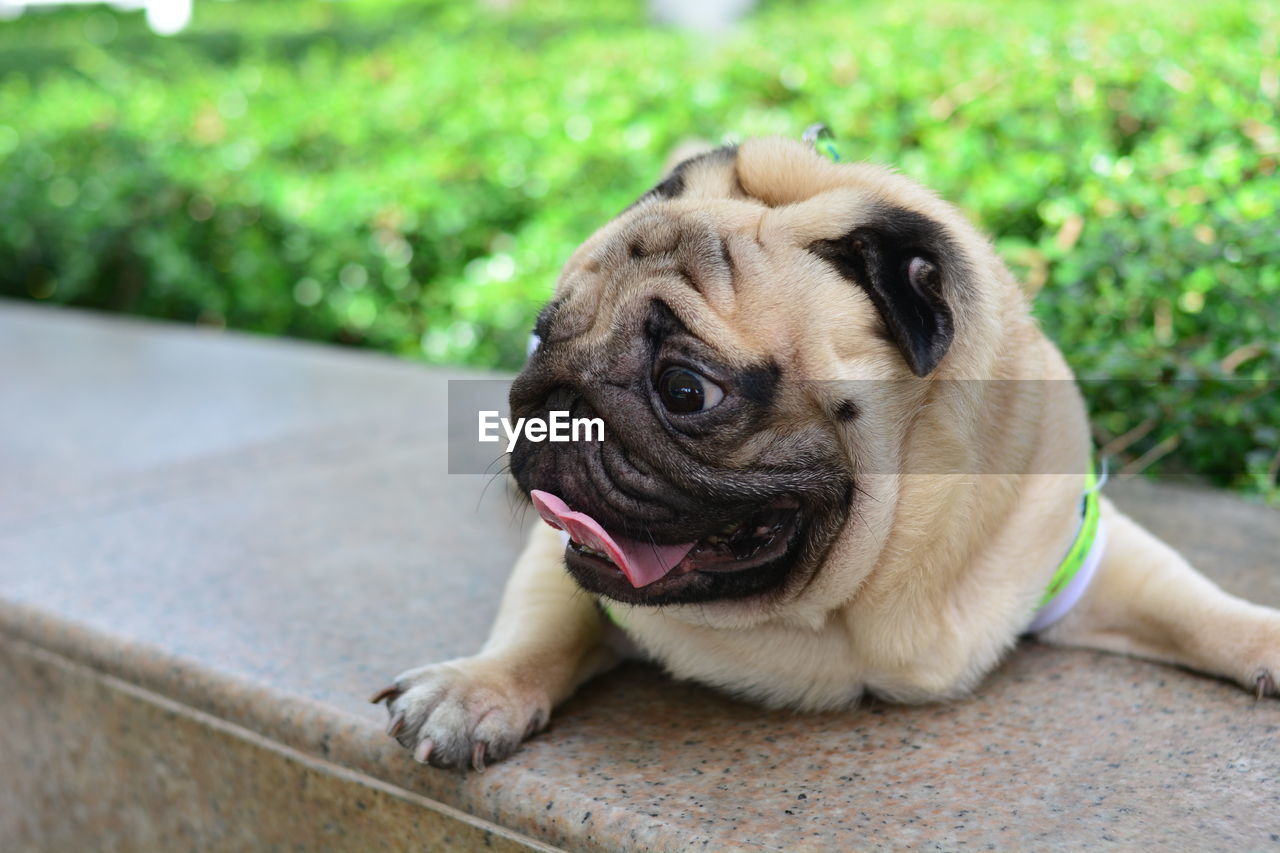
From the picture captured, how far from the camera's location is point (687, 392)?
6.06ft

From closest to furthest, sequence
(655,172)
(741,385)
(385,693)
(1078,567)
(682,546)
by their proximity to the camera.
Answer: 1. (741,385)
2. (682,546)
3. (385,693)
4. (1078,567)
5. (655,172)

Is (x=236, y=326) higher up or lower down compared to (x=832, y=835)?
lower down

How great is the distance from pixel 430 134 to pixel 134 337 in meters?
2.01

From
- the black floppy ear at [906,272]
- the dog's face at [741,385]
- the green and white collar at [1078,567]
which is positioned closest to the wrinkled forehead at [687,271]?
the dog's face at [741,385]

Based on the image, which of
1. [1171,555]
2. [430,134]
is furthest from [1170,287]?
[430,134]

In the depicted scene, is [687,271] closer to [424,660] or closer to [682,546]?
[682,546]

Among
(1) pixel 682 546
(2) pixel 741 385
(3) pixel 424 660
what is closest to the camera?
(2) pixel 741 385

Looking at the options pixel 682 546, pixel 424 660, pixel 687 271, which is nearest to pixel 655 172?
pixel 424 660

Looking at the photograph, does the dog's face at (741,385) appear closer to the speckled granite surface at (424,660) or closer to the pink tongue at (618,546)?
the pink tongue at (618,546)

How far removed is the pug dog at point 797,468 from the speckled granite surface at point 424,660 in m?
0.12

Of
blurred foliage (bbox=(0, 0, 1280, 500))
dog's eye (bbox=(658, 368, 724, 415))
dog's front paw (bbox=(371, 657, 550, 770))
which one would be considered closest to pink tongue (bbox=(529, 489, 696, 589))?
dog's eye (bbox=(658, 368, 724, 415))

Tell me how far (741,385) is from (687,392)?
87 mm

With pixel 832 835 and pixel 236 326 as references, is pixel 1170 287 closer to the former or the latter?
pixel 832 835

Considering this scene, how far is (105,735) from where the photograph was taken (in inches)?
102
